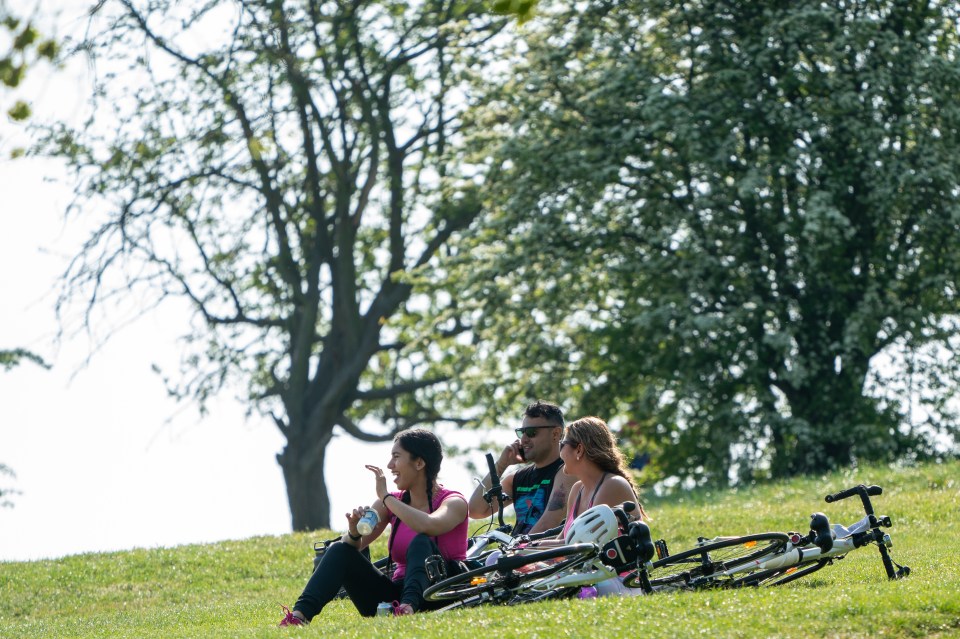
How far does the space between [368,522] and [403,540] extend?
535 mm

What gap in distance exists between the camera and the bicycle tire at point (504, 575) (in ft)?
25.4

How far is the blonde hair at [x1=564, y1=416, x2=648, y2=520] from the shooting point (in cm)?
878

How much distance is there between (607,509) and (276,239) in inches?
902

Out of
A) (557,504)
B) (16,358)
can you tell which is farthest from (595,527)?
(16,358)

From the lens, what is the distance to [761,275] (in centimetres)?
2225

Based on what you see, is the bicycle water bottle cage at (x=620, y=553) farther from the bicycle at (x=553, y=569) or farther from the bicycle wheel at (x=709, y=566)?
the bicycle wheel at (x=709, y=566)

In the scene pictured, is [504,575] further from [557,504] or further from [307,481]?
[307,481]

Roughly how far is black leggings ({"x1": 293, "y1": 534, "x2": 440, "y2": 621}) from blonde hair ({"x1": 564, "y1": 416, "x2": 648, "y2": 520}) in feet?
3.78

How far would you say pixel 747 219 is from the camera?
22.4 m

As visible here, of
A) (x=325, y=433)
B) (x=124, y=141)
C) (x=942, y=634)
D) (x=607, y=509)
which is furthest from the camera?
(x=325, y=433)

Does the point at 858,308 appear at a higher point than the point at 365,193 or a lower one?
lower

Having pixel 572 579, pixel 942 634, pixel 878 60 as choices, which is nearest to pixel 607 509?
pixel 572 579

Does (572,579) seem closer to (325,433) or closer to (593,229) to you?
(593,229)

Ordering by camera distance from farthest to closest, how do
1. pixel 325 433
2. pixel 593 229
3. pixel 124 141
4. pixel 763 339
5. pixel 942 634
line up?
pixel 325 433 → pixel 124 141 → pixel 593 229 → pixel 763 339 → pixel 942 634
